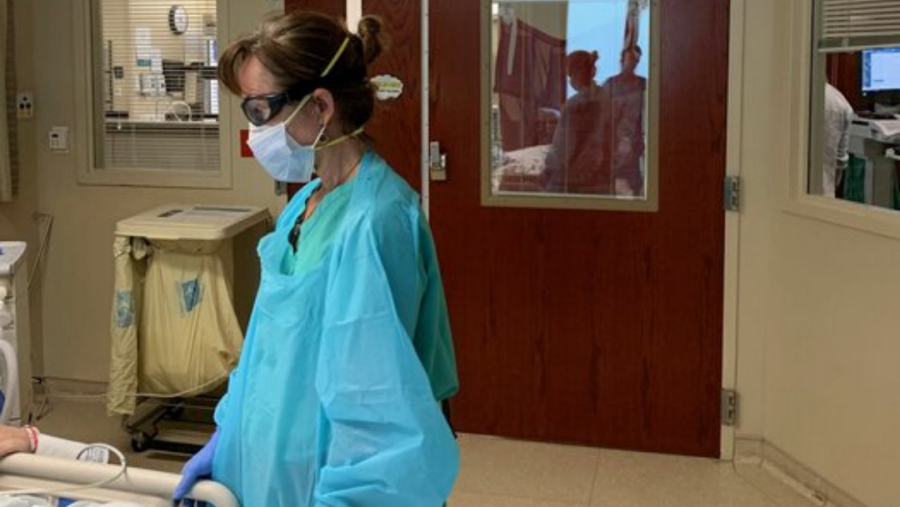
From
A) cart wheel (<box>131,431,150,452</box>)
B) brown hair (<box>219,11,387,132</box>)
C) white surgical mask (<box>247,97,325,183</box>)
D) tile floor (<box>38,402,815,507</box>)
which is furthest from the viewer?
cart wheel (<box>131,431,150,452</box>)

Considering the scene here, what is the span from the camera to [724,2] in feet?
11.5

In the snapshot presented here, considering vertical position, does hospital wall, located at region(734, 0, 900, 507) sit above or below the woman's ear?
below

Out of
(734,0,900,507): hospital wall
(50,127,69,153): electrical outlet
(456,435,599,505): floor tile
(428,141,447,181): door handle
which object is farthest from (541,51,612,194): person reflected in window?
(50,127,69,153): electrical outlet

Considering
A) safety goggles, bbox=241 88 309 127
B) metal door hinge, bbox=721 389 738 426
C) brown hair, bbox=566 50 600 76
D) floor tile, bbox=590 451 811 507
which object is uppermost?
brown hair, bbox=566 50 600 76

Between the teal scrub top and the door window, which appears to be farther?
the door window

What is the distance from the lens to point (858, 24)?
3166mm

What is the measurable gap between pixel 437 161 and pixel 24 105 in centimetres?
183

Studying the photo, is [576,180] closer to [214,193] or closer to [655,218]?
[655,218]

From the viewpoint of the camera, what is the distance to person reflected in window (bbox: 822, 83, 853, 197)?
330 centimetres

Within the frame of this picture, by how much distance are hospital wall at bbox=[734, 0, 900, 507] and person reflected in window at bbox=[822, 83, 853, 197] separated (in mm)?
118

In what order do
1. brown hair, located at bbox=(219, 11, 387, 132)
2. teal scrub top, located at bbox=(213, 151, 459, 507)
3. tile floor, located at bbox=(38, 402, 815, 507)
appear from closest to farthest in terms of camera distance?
teal scrub top, located at bbox=(213, 151, 459, 507) < brown hair, located at bbox=(219, 11, 387, 132) < tile floor, located at bbox=(38, 402, 815, 507)

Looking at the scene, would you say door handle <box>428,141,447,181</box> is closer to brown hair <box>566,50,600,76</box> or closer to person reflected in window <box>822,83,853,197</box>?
brown hair <box>566,50,600,76</box>

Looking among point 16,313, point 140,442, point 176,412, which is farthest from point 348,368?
point 176,412

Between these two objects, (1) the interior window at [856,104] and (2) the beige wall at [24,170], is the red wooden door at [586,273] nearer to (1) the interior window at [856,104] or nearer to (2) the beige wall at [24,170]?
(1) the interior window at [856,104]
